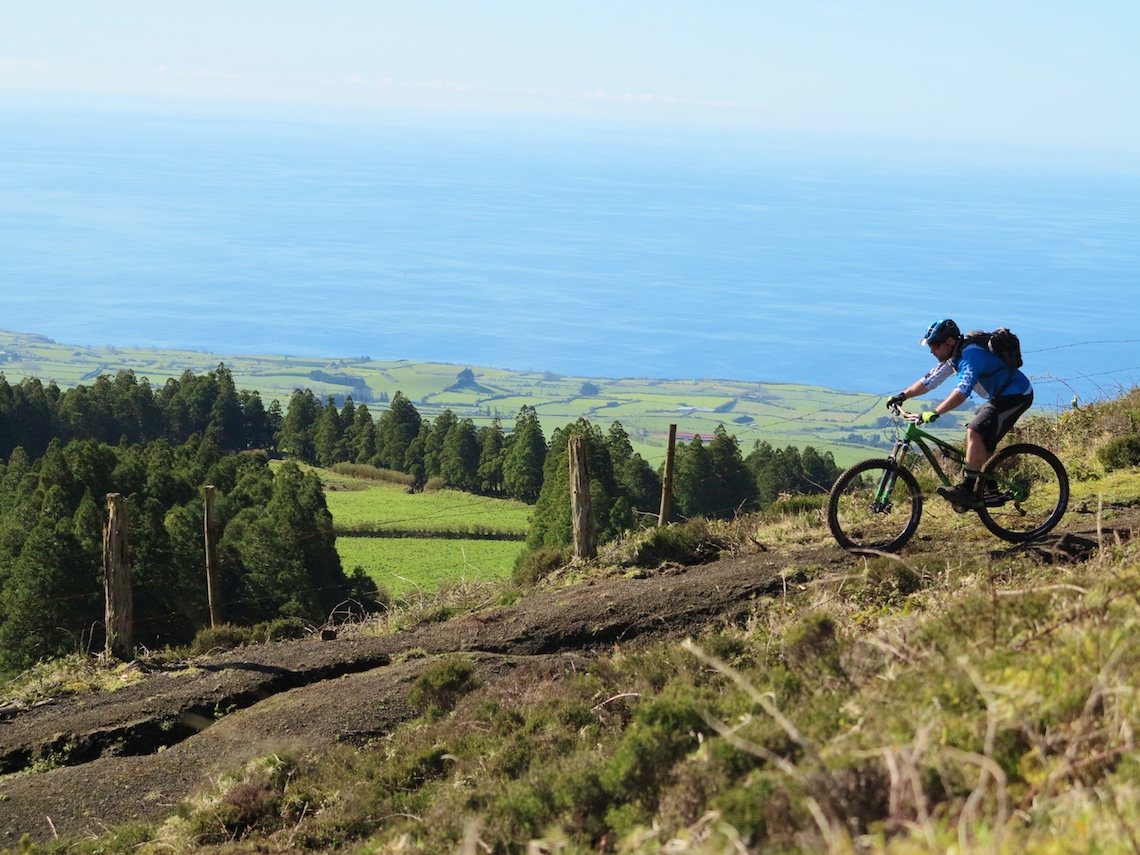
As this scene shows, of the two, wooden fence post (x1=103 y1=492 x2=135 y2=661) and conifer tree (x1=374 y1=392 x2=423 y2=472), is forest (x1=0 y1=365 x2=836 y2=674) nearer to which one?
conifer tree (x1=374 y1=392 x2=423 y2=472)

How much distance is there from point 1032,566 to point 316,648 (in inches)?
294

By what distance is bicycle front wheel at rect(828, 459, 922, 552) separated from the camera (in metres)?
9.38

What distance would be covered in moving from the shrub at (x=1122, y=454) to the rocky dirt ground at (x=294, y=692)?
2581 millimetres

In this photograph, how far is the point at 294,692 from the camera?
9.94m

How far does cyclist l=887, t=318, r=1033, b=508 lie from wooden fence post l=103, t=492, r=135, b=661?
9.39 m

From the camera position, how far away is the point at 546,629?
405 inches

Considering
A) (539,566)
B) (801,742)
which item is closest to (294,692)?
(539,566)

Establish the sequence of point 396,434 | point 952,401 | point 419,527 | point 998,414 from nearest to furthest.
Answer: point 952,401
point 998,414
point 419,527
point 396,434

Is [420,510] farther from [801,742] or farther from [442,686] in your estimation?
[801,742]

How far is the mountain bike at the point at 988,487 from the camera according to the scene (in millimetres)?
9281

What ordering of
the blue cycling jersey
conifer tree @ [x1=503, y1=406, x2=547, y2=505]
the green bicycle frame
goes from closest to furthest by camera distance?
the blue cycling jersey, the green bicycle frame, conifer tree @ [x1=503, y1=406, x2=547, y2=505]

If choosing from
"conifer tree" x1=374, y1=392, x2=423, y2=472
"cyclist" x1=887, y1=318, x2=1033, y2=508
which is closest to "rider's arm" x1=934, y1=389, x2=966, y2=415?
"cyclist" x1=887, y1=318, x2=1033, y2=508

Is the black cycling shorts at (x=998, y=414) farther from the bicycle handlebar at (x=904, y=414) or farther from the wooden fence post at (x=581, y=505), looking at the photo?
the wooden fence post at (x=581, y=505)

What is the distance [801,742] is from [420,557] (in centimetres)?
4786
